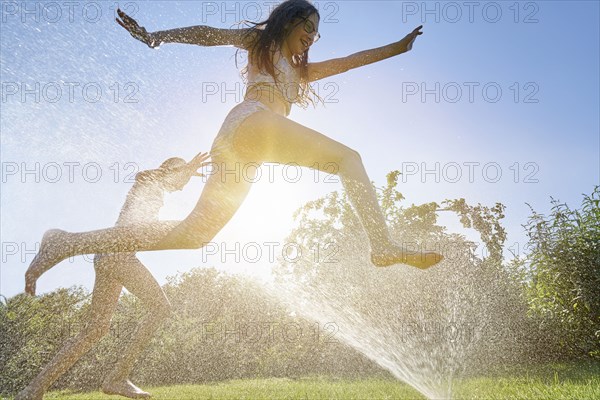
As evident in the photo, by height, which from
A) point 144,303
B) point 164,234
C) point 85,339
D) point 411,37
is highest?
point 411,37

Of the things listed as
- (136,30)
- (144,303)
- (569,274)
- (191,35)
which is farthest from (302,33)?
(569,274)

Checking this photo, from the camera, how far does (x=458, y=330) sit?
8.08 metres

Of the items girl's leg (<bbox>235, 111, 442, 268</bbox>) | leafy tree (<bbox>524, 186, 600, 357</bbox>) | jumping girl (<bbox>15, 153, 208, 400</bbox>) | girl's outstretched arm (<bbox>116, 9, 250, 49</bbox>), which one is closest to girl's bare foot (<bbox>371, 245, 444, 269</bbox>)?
girl's leg (<bbox>235, 111, 442, 268</bbox>)

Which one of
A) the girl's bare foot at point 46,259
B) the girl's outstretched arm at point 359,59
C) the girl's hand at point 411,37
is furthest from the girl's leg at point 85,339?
the girl's hand at point 411,37

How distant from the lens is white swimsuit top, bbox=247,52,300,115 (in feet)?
8.12

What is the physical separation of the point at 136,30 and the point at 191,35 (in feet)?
1.00

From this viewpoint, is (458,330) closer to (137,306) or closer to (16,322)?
(137,306)

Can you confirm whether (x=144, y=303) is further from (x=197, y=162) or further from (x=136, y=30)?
(x=136, y=30)

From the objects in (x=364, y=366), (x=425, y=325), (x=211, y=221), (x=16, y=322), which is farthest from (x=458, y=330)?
A: (x=16, y=322)

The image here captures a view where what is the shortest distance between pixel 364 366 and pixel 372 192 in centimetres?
686

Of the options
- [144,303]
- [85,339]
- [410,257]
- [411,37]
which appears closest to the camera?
[410,257]

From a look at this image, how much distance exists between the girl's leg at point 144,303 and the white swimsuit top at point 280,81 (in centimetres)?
217

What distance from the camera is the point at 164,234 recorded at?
2.33m

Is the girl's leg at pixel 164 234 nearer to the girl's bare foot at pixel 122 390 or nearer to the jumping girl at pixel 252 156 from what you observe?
the jumping girl at pixel 252 156
